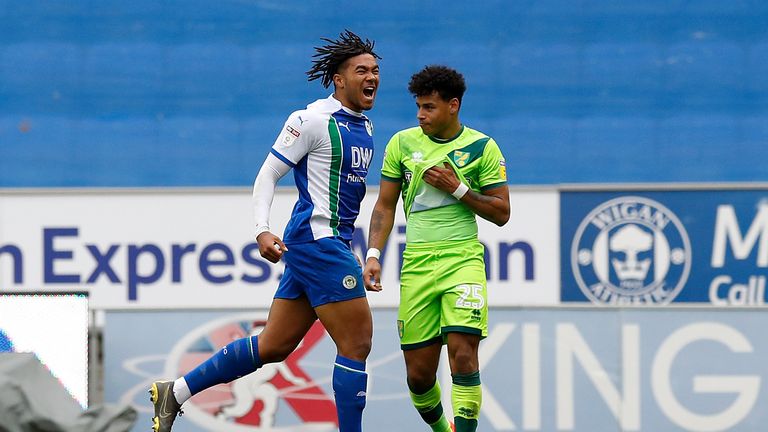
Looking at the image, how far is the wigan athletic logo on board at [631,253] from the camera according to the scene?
1036 cm

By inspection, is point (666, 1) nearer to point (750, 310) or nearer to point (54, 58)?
point (750, 310)

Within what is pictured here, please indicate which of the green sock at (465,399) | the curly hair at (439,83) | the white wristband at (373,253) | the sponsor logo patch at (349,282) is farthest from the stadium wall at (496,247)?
the sponsor logo patch at (349,282)

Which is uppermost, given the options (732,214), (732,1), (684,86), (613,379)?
(732,1)

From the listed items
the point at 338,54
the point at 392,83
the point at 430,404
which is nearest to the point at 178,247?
the point at 392,83

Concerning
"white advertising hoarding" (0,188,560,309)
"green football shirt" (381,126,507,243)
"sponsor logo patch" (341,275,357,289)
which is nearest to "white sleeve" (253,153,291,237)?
"sponsor logo patch" (341,275,357,289)

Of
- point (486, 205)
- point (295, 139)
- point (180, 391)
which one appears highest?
point (295, 139)

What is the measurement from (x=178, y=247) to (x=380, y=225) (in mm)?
4439

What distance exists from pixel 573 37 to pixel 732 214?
1985 millimetres

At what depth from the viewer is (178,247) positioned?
1052cm

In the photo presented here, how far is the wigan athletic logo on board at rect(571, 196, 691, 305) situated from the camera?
1036 centimetres

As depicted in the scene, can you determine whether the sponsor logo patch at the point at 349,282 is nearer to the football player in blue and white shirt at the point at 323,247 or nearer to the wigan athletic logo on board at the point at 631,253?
the football player in blue and white shirt at the point at 323,247

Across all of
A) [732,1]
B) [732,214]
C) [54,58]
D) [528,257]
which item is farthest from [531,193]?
[54,58]

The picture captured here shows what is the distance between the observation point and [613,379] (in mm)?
8180

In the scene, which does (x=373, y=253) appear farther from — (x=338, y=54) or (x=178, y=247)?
(x=178, y=247)
